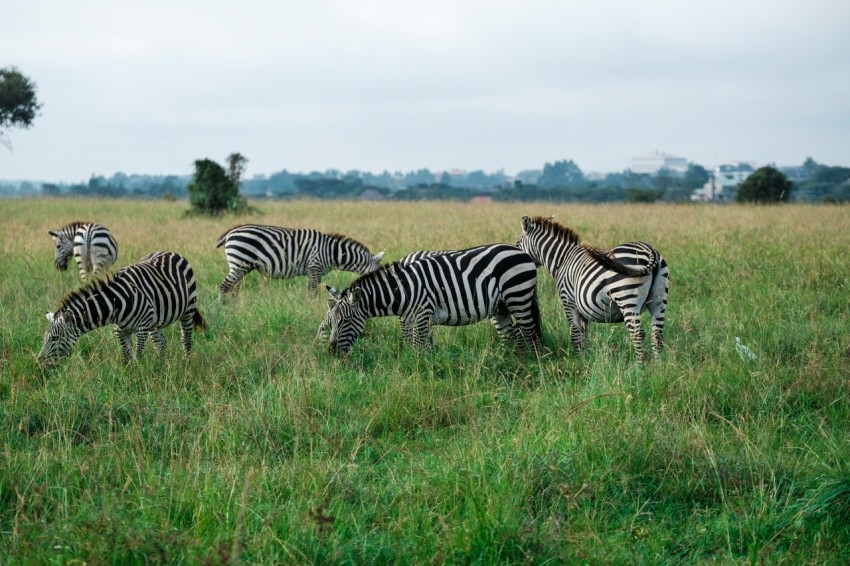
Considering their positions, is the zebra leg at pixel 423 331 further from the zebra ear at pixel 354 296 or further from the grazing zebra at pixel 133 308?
the grazing zebra at pixel 133 308

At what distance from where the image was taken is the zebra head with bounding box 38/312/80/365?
268 inches

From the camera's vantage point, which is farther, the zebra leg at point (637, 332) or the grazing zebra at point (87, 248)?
the grazing zebra at point (87, 248)

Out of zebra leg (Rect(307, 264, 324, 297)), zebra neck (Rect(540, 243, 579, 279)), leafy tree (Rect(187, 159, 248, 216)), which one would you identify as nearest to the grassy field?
zebra neck (Rect(540, 243, 579, 279))

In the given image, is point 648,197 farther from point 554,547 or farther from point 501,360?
point 554,547

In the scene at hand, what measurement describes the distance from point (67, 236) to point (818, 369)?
34.5 feet

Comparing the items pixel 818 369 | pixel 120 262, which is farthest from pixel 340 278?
pixel 818 369

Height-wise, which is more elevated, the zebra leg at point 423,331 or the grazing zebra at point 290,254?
the grazing zebra at point 290,254

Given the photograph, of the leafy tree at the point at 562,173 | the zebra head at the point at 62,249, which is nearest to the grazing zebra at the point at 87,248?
the zebra head at the point at 62,249

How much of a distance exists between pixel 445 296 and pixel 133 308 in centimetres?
272

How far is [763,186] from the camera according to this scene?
25.9 meters

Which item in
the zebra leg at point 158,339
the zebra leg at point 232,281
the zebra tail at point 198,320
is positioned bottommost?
the zebra leg at point 158,339

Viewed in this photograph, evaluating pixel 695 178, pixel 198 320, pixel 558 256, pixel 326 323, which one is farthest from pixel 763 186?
pixel 695 178

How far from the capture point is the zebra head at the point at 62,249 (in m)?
12.3

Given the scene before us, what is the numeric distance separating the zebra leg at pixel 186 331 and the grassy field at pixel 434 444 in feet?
0.37
